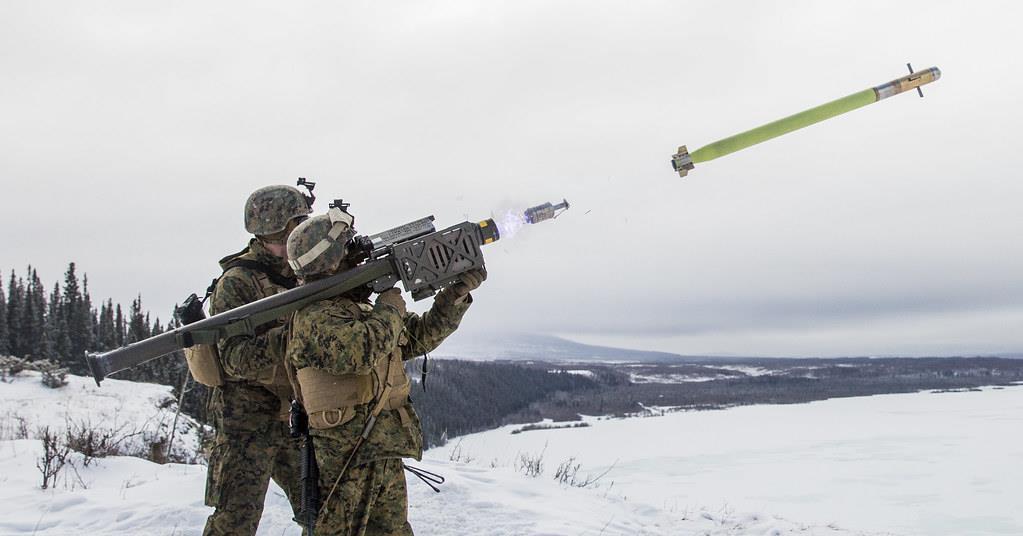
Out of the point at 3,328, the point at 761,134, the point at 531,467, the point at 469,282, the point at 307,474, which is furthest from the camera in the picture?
the point at 3,328

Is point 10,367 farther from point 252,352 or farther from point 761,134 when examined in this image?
point 761,134

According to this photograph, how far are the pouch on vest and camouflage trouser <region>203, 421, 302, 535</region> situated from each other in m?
0.40

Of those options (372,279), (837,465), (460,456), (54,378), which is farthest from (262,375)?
(837,465)

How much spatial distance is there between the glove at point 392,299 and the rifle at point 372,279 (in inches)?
3.3

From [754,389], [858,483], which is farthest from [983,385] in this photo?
[858,483]

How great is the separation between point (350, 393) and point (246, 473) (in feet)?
3.93

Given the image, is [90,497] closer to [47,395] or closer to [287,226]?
[287,226]

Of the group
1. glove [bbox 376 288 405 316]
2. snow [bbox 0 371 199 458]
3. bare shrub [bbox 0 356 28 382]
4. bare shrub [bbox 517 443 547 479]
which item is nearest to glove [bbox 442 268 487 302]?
glove [bbox 376 288 405 316]

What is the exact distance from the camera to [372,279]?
4.18 m

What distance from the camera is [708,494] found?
917 inches

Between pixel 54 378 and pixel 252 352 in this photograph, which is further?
pixel 54 378

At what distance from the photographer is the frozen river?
1517cm

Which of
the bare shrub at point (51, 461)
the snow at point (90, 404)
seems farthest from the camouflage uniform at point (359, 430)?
the snow at point (90, 404)

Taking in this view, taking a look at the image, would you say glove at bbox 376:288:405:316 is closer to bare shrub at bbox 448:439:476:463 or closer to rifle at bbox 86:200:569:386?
rifle at bbox 86:200:569:386
